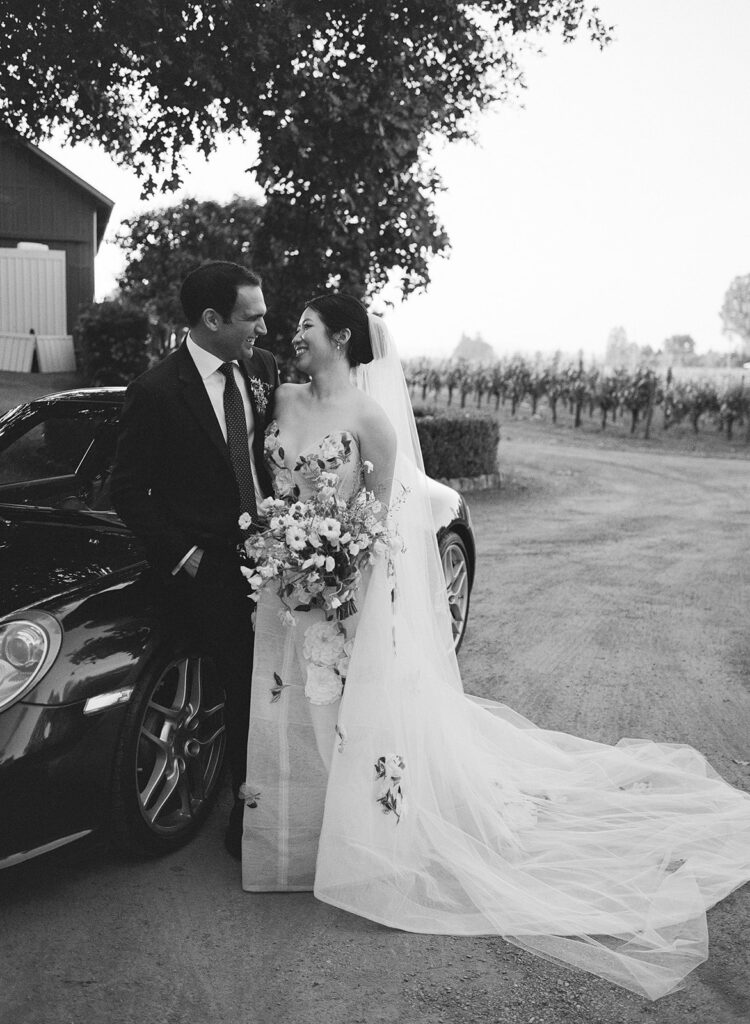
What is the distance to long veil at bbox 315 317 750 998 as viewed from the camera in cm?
330

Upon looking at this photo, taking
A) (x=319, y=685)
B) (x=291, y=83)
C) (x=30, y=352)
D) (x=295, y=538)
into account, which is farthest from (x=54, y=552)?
(x=30, y=352)

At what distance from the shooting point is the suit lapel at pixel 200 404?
3.60 m

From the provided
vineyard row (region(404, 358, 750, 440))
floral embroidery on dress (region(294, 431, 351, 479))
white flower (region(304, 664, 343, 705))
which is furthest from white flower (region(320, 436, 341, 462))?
vineyard row (region(404, 358, 750, 440))

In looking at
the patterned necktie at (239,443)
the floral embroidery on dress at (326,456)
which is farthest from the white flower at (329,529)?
the patterned necktie at (239,443)

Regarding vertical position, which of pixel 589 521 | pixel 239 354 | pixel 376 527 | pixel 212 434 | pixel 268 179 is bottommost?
pixel 589 521

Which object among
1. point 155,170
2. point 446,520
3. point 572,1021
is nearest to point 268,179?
point 155,170

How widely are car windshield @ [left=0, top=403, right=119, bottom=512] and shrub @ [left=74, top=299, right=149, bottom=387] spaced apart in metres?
15.2

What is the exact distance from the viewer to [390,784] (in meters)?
3.62

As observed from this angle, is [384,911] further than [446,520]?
No

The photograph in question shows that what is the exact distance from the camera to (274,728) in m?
3.62

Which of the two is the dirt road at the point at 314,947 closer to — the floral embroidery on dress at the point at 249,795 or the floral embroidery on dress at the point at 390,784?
the floral embroidery on dress at the point at 249,795

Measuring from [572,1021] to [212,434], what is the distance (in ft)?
7.34

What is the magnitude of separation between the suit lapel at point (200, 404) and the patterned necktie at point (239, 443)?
0.05 m

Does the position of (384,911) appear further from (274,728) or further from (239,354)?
(239,354)
